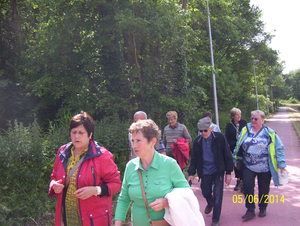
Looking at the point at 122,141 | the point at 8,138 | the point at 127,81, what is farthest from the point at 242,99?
the point at 8,138

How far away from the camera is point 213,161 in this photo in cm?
482

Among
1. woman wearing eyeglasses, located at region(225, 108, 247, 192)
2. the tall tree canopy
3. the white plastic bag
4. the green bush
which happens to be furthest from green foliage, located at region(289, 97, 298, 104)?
the green bush

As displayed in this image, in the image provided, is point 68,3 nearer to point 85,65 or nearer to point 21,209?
point 85,65

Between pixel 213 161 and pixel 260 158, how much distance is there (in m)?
0.85

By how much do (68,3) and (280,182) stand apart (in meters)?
9.32

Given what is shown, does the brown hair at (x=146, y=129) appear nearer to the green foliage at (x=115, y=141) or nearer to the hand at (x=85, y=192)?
the hand at (x=85, y=192)

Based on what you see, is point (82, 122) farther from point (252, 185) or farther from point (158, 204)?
point (252, 185)

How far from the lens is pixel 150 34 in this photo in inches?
405

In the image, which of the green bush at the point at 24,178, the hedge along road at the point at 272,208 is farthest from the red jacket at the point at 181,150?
the green bush at the point at 24,178

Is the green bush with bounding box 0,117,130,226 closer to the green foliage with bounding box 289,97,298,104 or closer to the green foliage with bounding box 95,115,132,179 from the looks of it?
the green foliage with bounding box 95,115,132,179

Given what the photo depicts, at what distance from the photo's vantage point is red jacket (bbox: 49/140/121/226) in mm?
2797

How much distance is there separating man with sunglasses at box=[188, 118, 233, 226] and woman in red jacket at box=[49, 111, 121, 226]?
2134 millimetres

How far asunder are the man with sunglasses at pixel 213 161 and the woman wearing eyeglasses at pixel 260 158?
0.48 meters

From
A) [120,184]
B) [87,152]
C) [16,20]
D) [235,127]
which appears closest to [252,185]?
[235,127]
